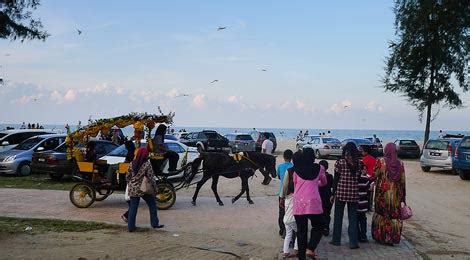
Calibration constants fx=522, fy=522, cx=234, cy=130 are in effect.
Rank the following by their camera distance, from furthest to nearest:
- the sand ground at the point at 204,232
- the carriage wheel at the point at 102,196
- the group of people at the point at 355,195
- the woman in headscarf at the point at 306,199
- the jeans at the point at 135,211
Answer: the carriage wheel at the point at 102,196 < the jeans at the point at 135,211 < the sand ground at the point at 204,232 < the group of people at the point at 355,195 < the woman in headscarf at the point at 306,199

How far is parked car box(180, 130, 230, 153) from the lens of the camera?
33.6m

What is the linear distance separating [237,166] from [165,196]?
2107 millimetres

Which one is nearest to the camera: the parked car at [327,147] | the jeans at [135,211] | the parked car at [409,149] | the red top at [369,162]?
the red top at [369,162]

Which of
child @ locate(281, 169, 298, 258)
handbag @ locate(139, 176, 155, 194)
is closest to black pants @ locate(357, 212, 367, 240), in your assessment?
child @ locate(281, 169, 298, 258)

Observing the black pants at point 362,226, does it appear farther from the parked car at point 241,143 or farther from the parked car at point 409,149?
the parked car at point 409,149

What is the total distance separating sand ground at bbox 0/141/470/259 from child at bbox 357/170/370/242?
0.31m

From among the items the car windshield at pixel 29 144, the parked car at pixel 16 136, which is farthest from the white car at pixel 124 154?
the parked car at pixel 16 136

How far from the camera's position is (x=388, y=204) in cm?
938

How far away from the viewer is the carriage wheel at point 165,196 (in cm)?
1340

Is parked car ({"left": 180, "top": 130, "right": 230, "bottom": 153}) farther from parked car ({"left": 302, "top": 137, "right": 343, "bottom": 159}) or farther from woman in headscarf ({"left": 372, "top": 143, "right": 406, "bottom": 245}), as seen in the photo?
woman in headscarf ({"left": 372, "top": 143, "right": 406, "bottom": 245})

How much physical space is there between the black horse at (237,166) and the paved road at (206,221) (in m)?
0.72

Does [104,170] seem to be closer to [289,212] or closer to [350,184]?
[289,212]

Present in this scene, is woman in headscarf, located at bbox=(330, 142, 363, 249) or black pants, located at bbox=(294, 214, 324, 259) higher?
woman in headscarf, located at bbox=(330, 142, 363, 249)

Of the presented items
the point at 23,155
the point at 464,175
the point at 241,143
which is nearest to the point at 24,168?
the point at 23,155
